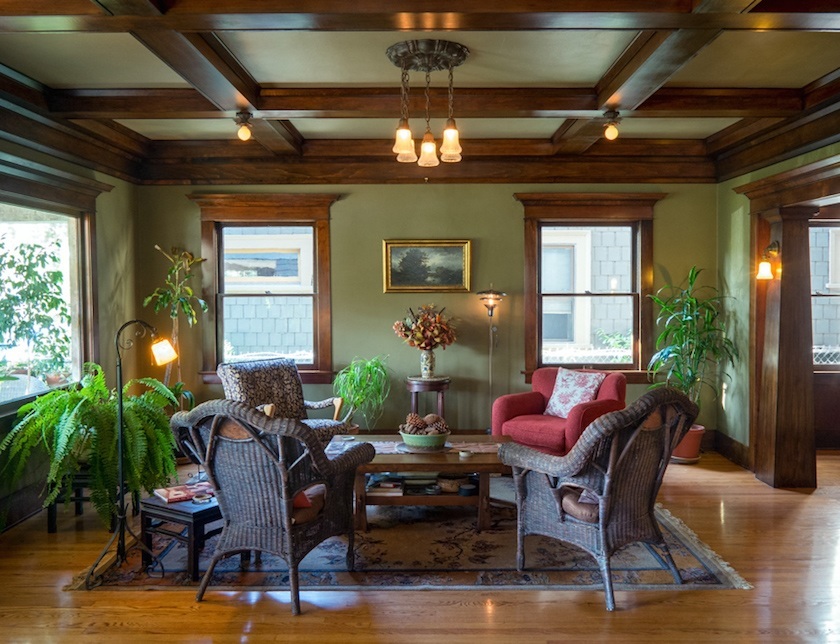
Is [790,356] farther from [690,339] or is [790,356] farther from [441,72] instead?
[441,72]

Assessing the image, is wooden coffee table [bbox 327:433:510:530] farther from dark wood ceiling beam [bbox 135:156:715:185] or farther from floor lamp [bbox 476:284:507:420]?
dark wood ceiling beam [bbox 135:156:715:185]

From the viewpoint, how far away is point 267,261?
671 cm

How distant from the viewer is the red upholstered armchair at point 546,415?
16.6ft

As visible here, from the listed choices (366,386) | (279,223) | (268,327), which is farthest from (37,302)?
(366,386)

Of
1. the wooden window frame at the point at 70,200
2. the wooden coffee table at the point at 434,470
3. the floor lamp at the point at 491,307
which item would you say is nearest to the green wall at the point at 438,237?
the floor lamp at the point at 491,307

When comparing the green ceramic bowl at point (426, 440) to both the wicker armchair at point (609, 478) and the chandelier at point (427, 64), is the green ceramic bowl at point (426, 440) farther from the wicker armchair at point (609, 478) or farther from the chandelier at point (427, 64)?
the chandelier at point (427, 64)

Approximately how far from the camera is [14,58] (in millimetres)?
4035

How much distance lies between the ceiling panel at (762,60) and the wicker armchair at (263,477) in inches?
120

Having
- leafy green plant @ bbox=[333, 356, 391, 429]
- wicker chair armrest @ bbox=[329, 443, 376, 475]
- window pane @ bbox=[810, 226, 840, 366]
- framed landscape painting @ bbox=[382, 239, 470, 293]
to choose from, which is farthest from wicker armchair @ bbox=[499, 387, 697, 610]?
window pane @ bbox=[810, 226, 840, 366]

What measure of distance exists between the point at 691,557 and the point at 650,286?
330 cm

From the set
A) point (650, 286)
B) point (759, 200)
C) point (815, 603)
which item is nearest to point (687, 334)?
point (650, 286)

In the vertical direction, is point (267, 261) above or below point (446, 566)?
above

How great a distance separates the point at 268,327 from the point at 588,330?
3.18 meters

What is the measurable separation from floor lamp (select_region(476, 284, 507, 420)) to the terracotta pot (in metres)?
1.77
